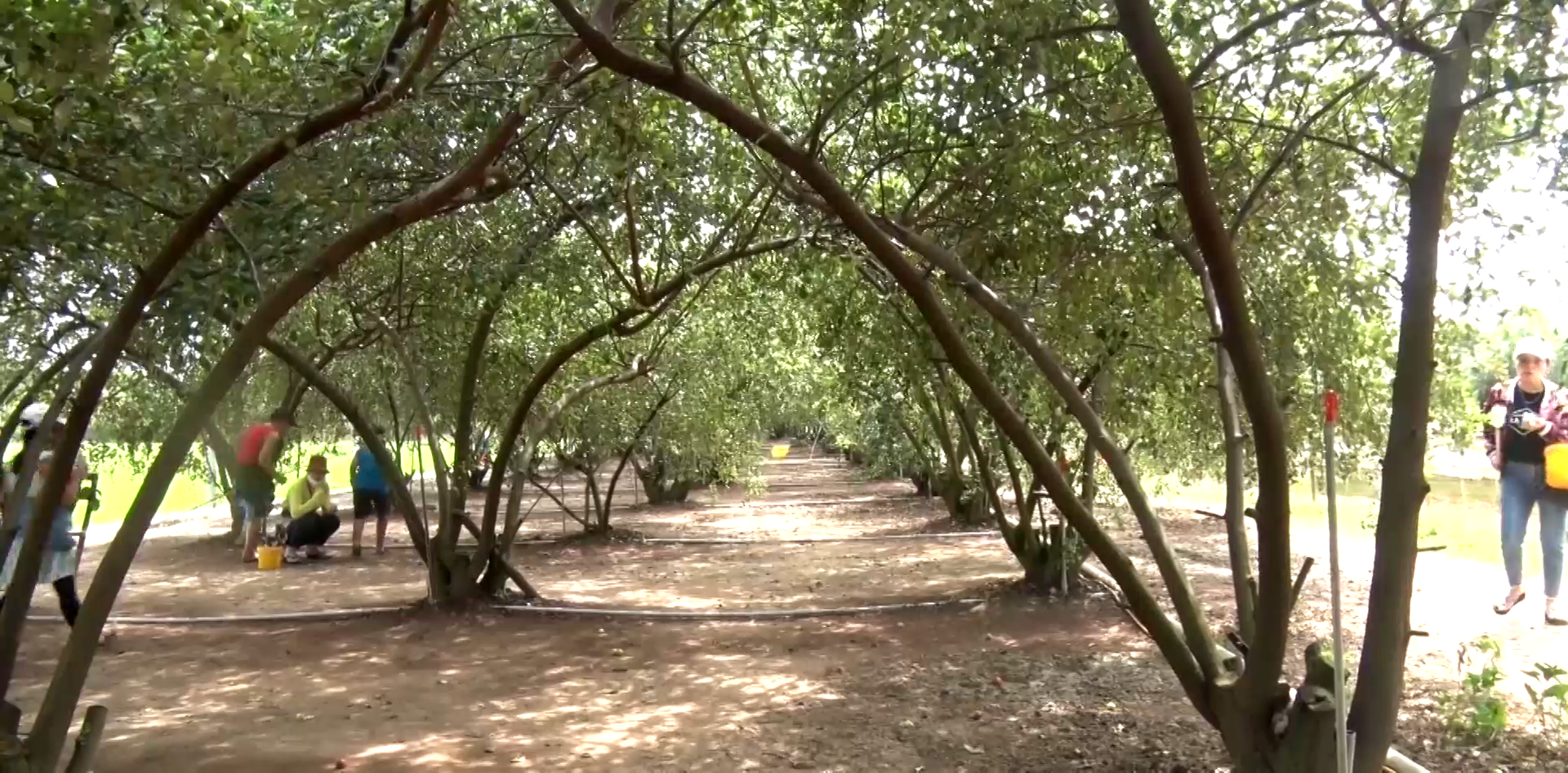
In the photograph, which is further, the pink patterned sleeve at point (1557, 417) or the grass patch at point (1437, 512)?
the grass patch at point (1437, 512)

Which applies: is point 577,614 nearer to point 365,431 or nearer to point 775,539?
point 365,431

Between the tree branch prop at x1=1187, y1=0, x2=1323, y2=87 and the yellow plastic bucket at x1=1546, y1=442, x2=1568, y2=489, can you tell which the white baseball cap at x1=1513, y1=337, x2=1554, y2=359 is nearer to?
the yellow plastic bucket at x1=1546, y1=442, x2=1568, y2=489

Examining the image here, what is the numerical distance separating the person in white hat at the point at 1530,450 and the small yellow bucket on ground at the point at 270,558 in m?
10.6

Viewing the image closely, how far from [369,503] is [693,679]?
25.6 feet

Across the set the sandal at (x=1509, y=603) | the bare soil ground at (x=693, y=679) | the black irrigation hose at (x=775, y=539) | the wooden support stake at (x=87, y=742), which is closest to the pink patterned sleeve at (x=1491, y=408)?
the sandal at (x=1509, y=603)

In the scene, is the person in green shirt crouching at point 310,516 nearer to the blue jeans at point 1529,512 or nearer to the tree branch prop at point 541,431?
the tree branch prop at point 541,431

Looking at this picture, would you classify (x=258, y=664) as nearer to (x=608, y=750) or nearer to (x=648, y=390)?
(x=608, y=750)

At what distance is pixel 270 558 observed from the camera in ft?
38.6

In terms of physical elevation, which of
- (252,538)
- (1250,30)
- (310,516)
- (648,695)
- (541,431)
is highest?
(1250,30)

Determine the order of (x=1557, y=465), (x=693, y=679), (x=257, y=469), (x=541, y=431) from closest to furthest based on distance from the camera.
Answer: (x=1557, y=465), (x=693, y=679), (x=541, y=431), (x=257, y=469)

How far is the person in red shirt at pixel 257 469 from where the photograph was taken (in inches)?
451

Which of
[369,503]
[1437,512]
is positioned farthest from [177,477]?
[1437,512]

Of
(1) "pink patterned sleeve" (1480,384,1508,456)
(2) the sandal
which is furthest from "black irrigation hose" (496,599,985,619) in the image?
(1) "pink patterned sleeve" (1480,384,1508,456)

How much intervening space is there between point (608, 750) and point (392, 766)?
921 mm
